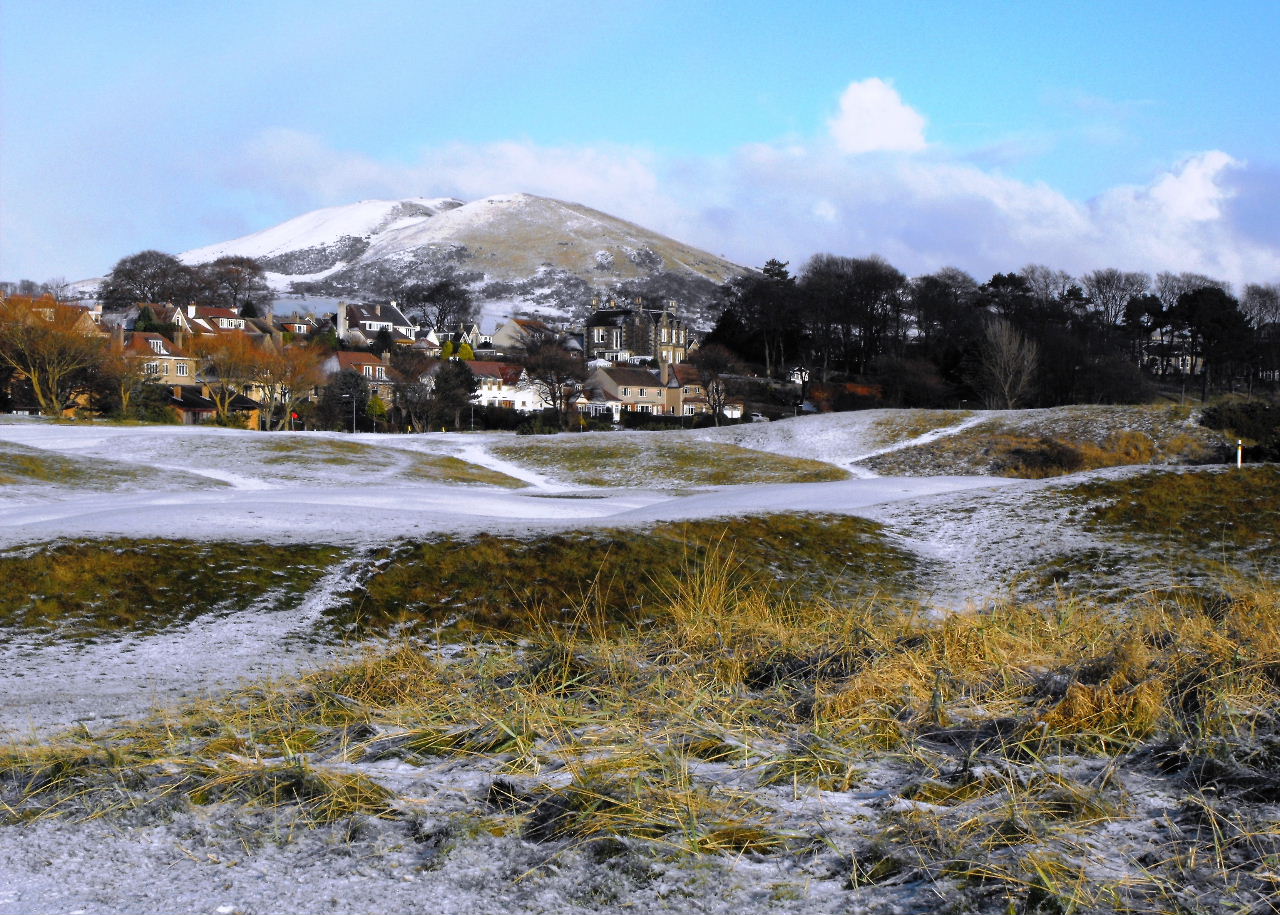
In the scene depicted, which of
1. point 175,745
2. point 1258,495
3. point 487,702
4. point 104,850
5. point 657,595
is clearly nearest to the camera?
point 104,850

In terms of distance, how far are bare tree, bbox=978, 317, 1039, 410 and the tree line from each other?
3325 millimetres

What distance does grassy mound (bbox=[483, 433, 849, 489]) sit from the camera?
43375mm

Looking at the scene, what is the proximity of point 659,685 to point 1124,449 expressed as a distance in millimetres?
47018

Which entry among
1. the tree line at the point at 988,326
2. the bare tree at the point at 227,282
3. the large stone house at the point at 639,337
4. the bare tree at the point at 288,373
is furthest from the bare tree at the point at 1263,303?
the bare tree at the point at 227,282

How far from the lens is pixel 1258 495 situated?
20016 millimetres

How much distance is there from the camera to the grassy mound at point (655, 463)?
4338 cm

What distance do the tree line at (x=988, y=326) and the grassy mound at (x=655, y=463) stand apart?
4303cm

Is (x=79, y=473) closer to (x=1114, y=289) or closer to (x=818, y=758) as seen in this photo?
(x=818, y=758)

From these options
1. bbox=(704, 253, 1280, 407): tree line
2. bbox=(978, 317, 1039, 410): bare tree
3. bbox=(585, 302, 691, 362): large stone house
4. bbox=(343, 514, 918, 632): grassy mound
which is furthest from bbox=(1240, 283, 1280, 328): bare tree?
bbox=(343, 514, 918, 632): grassy mound

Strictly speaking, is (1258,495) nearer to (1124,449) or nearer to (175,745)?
(175,745)

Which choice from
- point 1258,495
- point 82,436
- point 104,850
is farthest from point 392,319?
point 104,850

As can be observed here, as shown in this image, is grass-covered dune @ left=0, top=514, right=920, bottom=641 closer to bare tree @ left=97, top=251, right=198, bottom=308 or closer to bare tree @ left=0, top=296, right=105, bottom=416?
bare tree @ left=0, top=296, right=105, bottom=416

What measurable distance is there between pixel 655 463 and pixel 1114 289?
98741 millimetres

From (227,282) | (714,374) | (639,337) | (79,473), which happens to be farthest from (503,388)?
(79,473)
